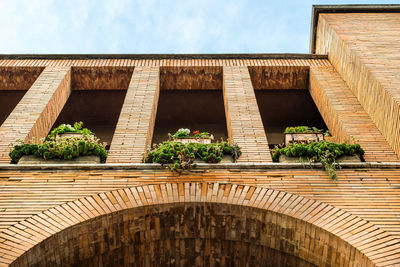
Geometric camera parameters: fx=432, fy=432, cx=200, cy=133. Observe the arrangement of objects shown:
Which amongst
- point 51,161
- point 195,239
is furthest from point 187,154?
point 51,161

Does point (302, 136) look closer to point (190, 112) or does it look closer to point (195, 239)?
point (195, 239)

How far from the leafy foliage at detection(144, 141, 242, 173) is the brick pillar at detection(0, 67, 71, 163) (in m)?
2.44

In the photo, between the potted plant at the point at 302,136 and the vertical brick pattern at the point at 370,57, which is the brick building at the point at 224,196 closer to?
the vertical brick pattern at the point at 370,57

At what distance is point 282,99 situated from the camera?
465 inches

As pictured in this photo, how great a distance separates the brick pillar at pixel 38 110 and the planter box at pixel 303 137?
4.50m

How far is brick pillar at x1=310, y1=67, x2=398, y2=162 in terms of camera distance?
726 centimetres

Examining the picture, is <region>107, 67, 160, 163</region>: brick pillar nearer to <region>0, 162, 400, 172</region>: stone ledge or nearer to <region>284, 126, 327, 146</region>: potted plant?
<region>0, 162, 400, 172</region>: stone ledge

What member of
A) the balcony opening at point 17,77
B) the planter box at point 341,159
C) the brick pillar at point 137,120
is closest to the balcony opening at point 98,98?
the brick pillar at point 137,120

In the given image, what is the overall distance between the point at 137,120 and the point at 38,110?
6.55 ft

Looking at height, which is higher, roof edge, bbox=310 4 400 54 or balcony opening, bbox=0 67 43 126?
roof edge, bbox=310 4 400 54

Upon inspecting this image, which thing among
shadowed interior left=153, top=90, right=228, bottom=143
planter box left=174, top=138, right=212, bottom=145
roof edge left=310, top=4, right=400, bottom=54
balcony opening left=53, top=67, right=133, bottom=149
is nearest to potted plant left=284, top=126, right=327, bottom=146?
planter box left=174, top=138, right=212, bottom=145

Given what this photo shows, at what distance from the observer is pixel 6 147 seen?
728 centimetres

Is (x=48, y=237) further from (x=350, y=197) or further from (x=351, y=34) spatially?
(x=351, y=34)

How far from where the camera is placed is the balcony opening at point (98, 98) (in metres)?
10.5
